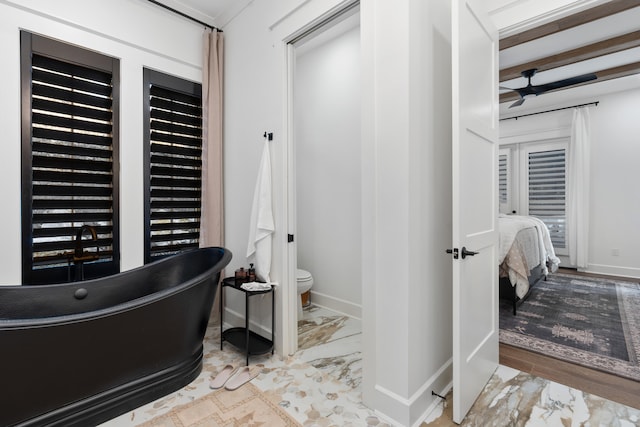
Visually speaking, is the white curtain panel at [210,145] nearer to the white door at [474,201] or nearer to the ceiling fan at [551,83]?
the white door at [474,201]

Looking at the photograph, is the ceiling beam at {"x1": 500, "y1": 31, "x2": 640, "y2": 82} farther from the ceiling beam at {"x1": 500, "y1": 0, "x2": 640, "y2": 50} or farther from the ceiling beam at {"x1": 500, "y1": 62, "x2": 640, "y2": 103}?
the ceiling beam at {"x1": 500, "y1": 0, "x2": 640, "y2": 50}

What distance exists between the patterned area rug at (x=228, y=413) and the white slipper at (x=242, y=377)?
0.14ft

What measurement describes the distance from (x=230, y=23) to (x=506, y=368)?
358cm

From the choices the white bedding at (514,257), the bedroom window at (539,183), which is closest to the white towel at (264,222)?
the white bedding at (514,257)

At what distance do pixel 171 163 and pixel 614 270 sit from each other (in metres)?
6.26

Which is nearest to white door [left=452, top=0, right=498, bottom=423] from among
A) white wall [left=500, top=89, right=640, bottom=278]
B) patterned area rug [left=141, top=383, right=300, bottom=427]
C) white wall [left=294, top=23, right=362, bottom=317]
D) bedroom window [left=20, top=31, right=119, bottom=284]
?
patterned area rug [left=141, top=383, right=300, bottom=427]

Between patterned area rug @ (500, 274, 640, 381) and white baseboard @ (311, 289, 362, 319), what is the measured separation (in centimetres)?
125

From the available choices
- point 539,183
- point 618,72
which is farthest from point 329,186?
point 539,183

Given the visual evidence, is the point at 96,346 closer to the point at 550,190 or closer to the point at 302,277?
the point at 302,277

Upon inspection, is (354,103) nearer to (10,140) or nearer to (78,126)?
(78,126)

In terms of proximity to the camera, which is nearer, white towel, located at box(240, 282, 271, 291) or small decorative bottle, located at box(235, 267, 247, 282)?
white towel, located at box(240, 282, 271, 291)

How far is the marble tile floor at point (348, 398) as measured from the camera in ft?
5.22

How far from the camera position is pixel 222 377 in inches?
77.8

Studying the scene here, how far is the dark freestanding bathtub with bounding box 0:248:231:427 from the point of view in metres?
1.33
